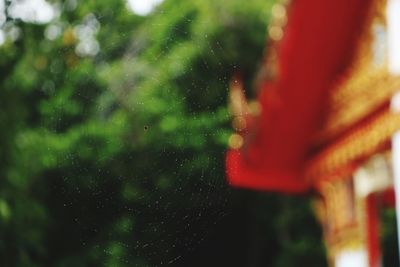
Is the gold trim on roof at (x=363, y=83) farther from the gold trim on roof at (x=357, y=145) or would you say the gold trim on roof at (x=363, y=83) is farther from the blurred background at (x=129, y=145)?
the blurred background at (x=129, y=145)

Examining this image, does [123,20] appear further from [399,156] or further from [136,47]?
[136,47]

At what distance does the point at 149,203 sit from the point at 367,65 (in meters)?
1.51

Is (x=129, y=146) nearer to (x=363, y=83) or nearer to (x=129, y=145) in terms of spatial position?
(x=129, y=145)

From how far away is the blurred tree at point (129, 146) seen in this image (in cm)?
283

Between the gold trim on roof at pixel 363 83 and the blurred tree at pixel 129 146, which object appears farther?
the gold trim on roof at pixel 363 83

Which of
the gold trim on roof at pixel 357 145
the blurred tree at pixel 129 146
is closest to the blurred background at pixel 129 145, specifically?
the blurred tree at pixel 129 146

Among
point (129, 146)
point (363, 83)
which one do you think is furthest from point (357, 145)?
point (129, 146)

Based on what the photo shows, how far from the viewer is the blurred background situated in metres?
2.81

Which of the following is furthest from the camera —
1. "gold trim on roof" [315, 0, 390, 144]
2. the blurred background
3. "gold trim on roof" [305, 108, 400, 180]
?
"gold trim on roof" [315, 0, 390, 144]

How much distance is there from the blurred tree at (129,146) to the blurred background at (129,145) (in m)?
0.02

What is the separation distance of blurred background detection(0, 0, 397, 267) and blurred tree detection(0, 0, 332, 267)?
0.05 ft

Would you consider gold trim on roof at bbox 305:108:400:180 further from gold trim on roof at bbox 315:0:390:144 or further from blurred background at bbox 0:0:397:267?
blurred background at bbox 0:0:397:267

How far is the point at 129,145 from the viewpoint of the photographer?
8.33 m

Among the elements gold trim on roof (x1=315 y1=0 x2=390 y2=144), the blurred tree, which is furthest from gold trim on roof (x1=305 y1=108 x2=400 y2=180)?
the blurred tree
